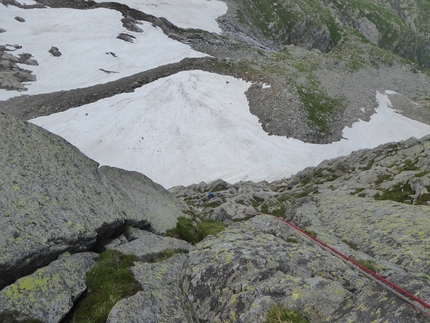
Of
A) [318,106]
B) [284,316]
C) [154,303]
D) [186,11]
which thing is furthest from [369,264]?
[186,11]

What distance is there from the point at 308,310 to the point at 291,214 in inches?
380

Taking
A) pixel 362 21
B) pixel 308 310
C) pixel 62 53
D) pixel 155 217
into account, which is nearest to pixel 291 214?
pixel 155 217

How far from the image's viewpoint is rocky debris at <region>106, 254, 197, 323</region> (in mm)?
7070

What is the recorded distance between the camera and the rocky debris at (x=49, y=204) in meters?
7.84

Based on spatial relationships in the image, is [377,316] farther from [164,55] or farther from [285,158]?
[164,55]

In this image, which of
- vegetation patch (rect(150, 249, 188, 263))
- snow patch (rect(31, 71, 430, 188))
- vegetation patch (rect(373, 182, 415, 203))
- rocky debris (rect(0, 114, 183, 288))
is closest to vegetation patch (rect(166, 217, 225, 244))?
rocky debris (rect(0, 114, 183, 288))

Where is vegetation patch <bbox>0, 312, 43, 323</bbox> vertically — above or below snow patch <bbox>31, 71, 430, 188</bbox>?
above

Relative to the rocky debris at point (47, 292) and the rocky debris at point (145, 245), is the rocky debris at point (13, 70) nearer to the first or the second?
the rocky debris at point (145, 245)

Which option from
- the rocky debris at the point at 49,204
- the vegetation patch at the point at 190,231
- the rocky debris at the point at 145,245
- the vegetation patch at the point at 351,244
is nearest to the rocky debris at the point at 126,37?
the vegetation patch at the point at 190,231

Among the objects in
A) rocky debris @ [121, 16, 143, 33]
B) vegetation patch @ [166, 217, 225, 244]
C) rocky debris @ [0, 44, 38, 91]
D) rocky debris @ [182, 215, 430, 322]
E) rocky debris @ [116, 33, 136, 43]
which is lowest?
rocky debris @ [0, 44, 38, 91]

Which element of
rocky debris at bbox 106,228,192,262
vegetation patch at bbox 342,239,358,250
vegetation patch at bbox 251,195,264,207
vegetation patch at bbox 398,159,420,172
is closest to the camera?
rocky debris at bbox 106,228,192,262

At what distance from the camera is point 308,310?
→ 610cm

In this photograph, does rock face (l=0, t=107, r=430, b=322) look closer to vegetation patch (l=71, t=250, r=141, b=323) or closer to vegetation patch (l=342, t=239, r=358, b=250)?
vegetation patch (l=342, t=239, r=358, b=250)

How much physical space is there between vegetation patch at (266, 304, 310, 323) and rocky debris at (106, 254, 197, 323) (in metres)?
1.98
